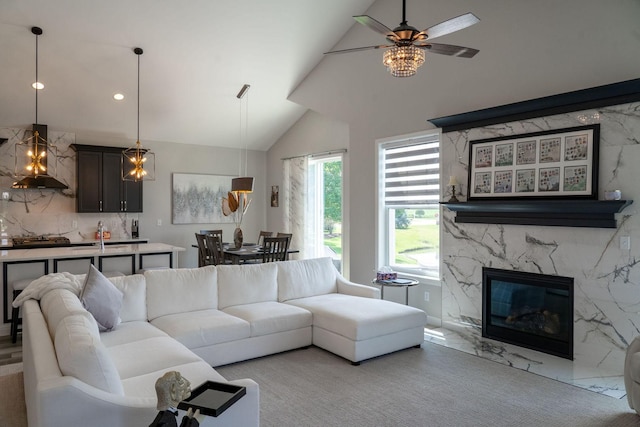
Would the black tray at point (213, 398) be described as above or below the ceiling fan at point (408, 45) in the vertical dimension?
below

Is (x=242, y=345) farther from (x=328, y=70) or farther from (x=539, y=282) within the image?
(x=328, y=70)

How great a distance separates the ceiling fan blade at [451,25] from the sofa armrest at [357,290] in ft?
9.41

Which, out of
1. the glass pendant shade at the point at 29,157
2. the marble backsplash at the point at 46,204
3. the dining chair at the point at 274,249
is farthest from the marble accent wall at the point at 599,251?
the glass pendant shade at the point at 29,157

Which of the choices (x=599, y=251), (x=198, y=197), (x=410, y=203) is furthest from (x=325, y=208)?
(x=599, y=251)

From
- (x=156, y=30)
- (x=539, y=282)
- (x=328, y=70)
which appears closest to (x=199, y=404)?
(x=539, y=282)

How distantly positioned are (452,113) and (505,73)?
0.74 m

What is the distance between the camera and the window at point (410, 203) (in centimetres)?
562

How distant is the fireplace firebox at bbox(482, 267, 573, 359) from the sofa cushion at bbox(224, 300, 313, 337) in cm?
203

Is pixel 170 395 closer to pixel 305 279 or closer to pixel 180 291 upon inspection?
pixel 180 291

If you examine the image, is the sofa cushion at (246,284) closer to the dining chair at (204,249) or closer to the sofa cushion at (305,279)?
the sofa cushion at (305,279)

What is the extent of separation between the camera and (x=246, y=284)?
15.5 feet

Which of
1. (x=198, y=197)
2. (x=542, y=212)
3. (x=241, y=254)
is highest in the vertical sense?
(x=198, y=197)

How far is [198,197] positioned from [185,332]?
17.1 feet

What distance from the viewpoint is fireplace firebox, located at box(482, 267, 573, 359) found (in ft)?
14.2
